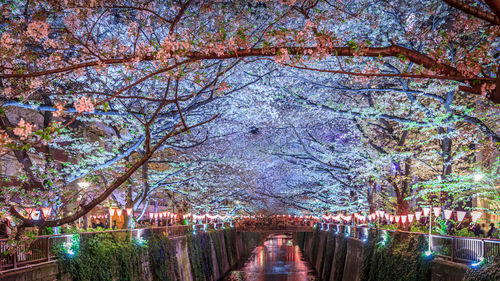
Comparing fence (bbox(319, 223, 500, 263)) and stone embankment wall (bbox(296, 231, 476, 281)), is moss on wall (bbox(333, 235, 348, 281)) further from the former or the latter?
fence (bbox(319, 223, 500, 263))

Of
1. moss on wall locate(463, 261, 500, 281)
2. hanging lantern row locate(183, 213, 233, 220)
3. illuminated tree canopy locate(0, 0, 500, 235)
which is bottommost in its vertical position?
hanging lantern row locate(183, 213, 233, 220)

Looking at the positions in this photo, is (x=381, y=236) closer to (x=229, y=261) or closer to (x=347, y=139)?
(x=347, y=139)

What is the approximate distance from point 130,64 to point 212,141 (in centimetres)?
1975

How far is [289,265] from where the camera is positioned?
4975 centimetres

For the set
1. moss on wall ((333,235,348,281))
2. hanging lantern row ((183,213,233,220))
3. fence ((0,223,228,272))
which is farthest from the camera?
hanging lantern row ((183,213,233,220))

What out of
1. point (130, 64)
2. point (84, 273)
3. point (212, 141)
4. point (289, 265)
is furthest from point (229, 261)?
point (130, 64)

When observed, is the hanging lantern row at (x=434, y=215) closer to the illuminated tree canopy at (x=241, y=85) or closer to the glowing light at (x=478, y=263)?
the illuminated tree canopy at (x=241, y=85)

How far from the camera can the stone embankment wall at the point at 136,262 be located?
11.9 m

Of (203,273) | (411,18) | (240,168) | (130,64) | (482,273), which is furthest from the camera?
(240,168)

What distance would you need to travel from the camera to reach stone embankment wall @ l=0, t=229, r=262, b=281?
39.1ft

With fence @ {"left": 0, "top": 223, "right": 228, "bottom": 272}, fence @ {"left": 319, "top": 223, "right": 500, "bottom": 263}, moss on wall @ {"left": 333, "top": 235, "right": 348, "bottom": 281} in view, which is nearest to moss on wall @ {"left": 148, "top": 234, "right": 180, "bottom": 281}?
fence @ {"left": 0, "top": 223, "right": 228, "bottom": 272}

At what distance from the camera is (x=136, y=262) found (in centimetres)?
1741

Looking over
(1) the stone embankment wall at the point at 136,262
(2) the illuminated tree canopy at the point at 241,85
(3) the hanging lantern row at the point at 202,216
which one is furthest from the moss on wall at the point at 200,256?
(2) the illuminated tree canopy at the point at 241,85

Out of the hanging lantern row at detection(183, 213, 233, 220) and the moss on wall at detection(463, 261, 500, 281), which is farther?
the hanging lantern row at detection(183, 213, 233, 220)
